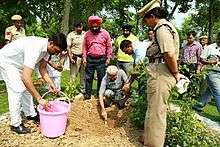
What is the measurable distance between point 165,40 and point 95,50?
131 inches

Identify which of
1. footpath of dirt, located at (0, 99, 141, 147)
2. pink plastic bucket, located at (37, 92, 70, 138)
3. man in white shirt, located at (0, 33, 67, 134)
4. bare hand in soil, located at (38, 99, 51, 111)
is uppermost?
man in white shirt, located at (0, 33, 67, 134)

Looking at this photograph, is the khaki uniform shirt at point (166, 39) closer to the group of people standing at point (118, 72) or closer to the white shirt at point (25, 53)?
the group of people standing at point (118, 72)

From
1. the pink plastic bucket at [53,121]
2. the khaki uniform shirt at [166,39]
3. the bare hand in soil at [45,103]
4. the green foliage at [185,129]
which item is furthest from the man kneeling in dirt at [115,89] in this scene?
the khaki uniform shirt at [166,39]

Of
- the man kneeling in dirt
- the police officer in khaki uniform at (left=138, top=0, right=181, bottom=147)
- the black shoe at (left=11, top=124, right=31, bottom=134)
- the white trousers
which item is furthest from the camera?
the man kneeling in dirt

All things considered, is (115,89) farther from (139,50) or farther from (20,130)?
(20,130)

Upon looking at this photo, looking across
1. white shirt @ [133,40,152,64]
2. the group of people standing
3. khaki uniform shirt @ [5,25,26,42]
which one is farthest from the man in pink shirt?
khaki uniform shirt @ [5,25,26,42]

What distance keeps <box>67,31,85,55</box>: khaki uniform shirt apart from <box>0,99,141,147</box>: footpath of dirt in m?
2.17

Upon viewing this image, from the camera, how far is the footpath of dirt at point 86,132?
614 centimetres

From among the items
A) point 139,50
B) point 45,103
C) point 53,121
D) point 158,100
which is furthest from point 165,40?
point 139,50

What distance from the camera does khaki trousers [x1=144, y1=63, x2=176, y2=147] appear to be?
17.9 ft

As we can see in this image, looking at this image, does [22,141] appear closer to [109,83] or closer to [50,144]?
[50,144]

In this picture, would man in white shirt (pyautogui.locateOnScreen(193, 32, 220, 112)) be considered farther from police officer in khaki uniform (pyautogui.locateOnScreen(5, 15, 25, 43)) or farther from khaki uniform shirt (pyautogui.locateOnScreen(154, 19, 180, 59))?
police officer in khaki uniform (pyautogui.locateOnScreen(5, 15, 25, 43))

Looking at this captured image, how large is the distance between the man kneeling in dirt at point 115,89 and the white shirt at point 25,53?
1.47 meters

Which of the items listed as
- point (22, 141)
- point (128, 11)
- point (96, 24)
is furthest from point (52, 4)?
point (22, 141)
